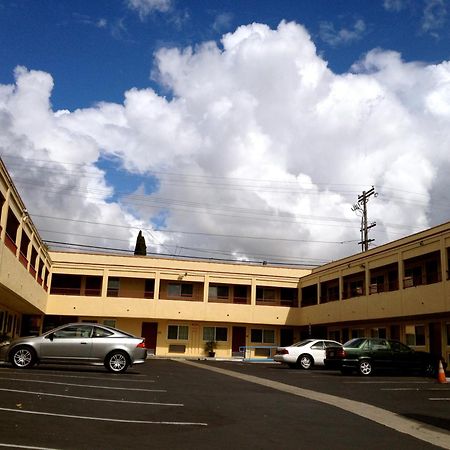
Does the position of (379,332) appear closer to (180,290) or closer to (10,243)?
(180,290)

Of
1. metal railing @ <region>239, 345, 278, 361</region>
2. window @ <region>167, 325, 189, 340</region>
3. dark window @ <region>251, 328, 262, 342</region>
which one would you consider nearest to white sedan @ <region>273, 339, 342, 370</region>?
metal railing @ <region>239, 345, 278, 361</region>

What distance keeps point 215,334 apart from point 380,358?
2284 cm

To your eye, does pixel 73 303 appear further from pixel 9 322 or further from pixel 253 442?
pixel 253 442

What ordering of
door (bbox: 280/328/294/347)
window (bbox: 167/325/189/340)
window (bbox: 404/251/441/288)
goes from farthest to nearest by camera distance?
door (bbox: 280/328/294/347), window (bbox: 167/325/189/340), window (bbox: 404/251/441/288)

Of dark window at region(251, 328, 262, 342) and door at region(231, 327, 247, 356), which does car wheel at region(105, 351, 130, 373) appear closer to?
Answer: door at region(231, 327, 247, 356)

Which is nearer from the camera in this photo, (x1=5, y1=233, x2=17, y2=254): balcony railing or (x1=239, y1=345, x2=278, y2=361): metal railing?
(x1=5, y1=233, x2=17, y2=254): balcony railing

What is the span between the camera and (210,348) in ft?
142

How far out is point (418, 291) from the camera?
28672 mm

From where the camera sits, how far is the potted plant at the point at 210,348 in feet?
142

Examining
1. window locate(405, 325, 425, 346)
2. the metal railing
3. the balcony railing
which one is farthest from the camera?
the metal railing

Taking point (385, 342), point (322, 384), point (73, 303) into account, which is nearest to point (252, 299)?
point (73, 303)

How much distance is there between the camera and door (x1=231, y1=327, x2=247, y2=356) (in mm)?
44594

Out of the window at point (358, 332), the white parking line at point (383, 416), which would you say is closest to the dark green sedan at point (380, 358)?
the white parking line at point (383, 416)

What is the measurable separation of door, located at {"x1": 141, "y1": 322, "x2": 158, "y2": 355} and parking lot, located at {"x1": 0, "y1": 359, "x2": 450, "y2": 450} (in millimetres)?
26546
